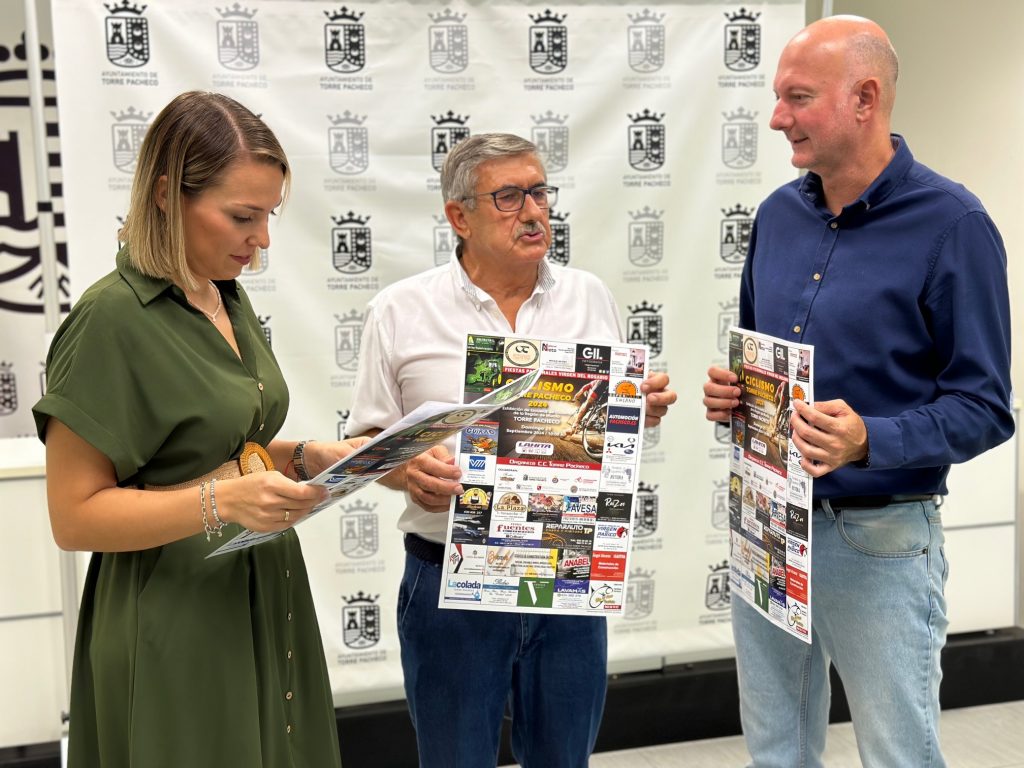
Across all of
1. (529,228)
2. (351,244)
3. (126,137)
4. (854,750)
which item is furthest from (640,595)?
(126,137)

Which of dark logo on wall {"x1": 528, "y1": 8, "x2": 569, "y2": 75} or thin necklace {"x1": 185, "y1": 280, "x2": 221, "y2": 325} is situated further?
dark logo on wall {"x1": 528, "y1": 8, "x2": 569, "y2": 75}

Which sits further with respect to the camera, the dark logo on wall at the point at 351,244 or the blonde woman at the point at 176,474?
the dark logo on wall at the point at 351,244

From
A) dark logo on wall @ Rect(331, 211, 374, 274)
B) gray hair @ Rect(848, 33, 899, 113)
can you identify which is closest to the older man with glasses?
gray hair @ Rect(848, 33, 899, 113)

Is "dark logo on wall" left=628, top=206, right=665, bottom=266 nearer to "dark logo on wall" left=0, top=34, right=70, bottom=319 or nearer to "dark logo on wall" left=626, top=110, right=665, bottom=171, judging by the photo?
"dark logo on wall" left=626, top=110, right=665, bottom=171

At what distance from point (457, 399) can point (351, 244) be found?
1.36 m

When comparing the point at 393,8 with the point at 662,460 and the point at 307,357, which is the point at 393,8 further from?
the point at 662,460

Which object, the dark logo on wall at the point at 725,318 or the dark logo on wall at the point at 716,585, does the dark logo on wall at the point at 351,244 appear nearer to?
the dark logo on wall at the point at 725,318

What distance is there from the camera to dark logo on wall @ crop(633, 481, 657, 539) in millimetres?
3500

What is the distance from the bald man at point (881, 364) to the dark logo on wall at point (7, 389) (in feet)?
8.74

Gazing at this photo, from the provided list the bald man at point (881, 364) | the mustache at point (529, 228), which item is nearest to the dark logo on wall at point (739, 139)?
the bald man at point (881, 364)

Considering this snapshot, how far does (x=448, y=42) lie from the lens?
10.4ft

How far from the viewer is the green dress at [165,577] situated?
4.73ft

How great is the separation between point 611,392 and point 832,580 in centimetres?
59

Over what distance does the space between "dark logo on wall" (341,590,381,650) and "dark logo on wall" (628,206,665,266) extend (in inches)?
55.9
